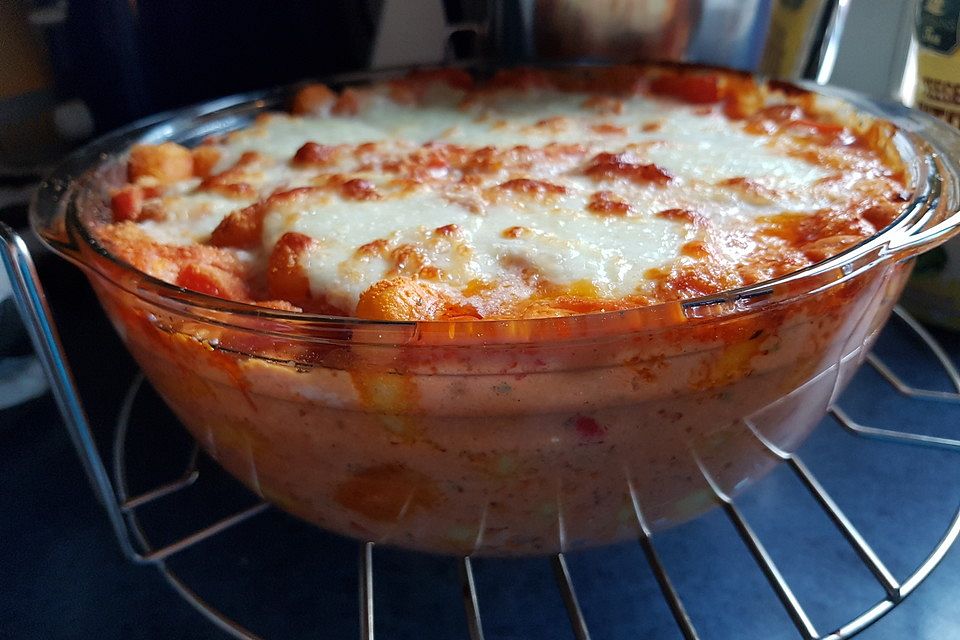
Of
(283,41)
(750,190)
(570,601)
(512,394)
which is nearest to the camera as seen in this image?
(512,394)

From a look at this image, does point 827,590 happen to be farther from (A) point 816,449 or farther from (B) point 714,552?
(A) point 816,449

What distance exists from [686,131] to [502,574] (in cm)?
51

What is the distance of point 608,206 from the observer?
26.8 inches

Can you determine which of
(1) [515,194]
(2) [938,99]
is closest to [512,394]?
(1) [515,194]

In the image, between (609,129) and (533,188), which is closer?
(533,188)

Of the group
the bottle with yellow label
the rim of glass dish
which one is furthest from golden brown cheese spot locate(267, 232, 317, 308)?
the bottle with yellow label

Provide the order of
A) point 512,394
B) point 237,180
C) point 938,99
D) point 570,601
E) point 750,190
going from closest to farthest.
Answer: point 512,394, point 570,601, point 750,190, point 237,180, point 938,99

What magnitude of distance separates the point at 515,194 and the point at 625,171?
0.37ft

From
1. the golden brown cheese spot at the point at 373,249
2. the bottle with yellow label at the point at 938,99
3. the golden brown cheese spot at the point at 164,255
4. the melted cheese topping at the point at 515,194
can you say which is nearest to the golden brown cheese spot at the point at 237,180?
the melted cheese topping at the point at 515,194

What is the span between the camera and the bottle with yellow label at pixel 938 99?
0.88 meters

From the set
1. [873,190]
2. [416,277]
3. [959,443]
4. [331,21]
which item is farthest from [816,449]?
[331,21]

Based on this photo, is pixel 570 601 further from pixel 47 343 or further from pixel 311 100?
pixel 311 100

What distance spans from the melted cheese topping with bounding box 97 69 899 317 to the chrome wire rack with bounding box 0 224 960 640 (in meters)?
0.17

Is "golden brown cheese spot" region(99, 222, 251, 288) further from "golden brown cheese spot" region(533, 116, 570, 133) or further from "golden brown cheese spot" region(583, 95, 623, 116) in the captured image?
"golden brown cheese spot" region(583, 95, 623, 116)
